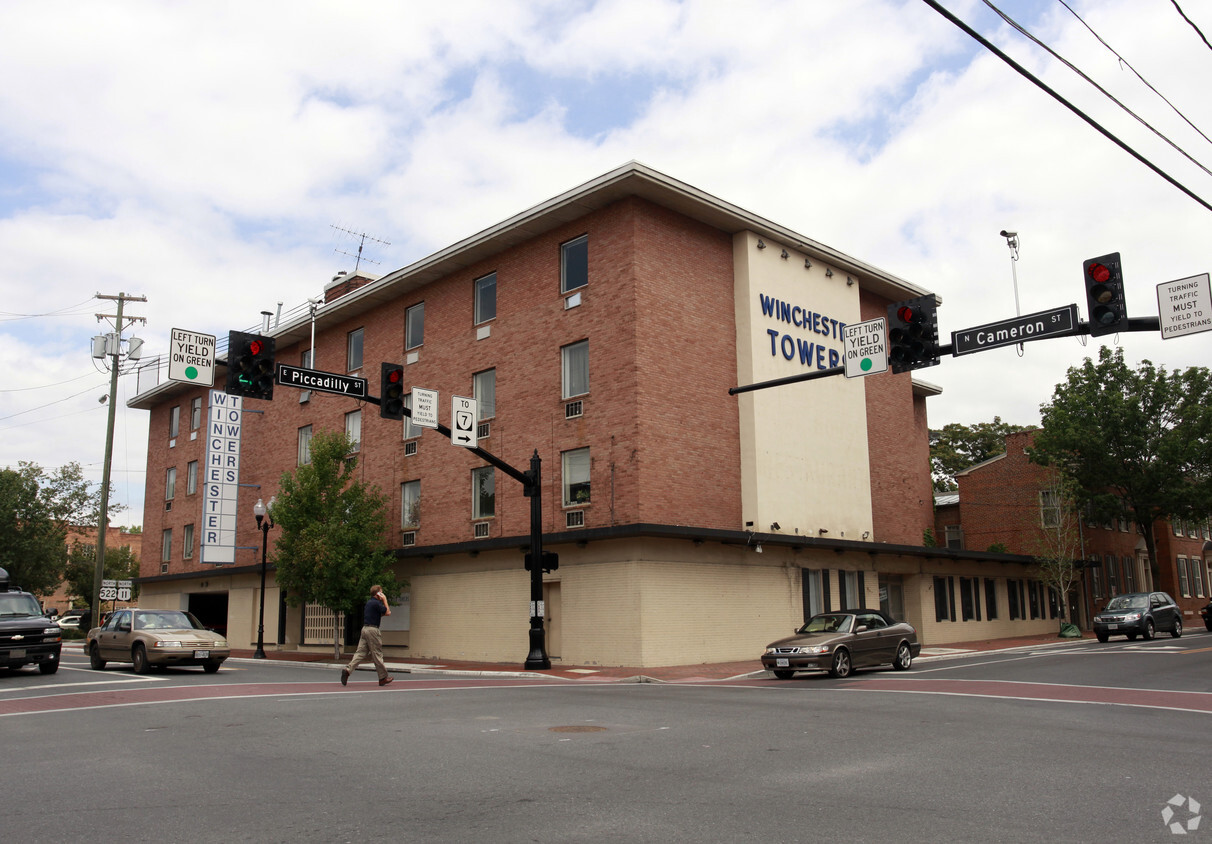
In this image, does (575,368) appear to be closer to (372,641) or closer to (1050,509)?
(372,641)

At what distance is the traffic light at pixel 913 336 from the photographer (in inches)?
596

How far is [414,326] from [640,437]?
39.3 ft

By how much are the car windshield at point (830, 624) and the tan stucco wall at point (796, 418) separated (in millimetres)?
6449

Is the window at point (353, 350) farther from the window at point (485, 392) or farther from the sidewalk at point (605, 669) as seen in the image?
the sidewalk at point (605, 669)

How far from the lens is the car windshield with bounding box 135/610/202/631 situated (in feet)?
69.7

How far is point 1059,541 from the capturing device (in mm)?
39219

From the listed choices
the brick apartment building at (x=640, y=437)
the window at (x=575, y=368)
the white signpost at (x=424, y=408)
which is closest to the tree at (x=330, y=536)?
the brick apartment building at (x=640, y=437)

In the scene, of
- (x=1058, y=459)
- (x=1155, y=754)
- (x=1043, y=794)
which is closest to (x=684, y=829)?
(x=1043, y=794)

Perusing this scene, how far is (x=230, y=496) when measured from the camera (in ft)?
129

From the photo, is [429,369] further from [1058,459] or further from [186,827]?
[1058,459]

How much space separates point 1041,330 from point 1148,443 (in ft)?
112

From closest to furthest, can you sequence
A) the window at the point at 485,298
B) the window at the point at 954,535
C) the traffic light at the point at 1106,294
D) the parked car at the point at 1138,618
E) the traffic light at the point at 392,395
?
the traffic light at the point at 1106,294 < the traffic light at the point at 392,395 < the window at the point at 485,298 < the parked car at the point at 1138,618 < the window at the point at 954,535

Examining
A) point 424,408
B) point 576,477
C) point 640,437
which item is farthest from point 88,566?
point 424,408

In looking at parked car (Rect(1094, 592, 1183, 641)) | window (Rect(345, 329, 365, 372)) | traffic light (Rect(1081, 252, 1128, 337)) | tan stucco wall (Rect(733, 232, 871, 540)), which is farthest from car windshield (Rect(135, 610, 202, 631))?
parked car (Rect(1094, 592, 1183, 641))
